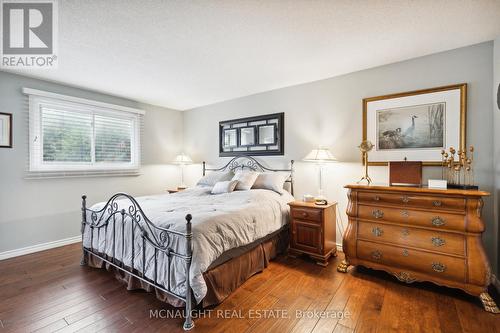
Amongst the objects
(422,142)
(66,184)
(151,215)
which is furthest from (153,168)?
(422,142)

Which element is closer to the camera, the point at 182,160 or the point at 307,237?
the point at 307,237

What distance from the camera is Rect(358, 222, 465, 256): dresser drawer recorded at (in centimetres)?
203

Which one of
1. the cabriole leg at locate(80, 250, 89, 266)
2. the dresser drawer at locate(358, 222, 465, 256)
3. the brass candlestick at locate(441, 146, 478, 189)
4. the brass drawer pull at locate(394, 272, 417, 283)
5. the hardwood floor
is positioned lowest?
the hardwood floor

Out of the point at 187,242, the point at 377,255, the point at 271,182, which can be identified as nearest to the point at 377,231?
the point at 377,255

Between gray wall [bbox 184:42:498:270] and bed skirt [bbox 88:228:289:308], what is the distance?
47.0 inches

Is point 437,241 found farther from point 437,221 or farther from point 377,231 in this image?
point 377,231

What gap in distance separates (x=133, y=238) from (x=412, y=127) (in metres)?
3.32

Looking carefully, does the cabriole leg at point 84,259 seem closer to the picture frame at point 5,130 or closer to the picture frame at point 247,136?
the picture frame at point 5,130

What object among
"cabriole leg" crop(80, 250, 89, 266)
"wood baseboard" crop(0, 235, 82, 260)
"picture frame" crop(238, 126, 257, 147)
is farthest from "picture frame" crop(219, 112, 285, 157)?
"wood baseboard" crop(0, 235, 82, 260)

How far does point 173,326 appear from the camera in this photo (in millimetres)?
1724

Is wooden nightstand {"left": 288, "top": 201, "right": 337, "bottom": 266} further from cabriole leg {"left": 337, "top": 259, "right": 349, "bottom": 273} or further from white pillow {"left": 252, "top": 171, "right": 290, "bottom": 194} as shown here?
white pillow {"left": 252, "top": 171, "right": 290, "bottom": 194}

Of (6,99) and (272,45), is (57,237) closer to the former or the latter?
(6,99)

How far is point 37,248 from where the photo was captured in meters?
3.27

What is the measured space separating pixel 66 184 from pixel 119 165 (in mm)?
863
